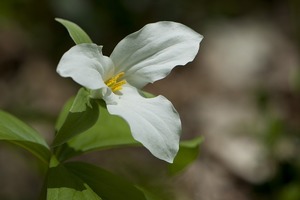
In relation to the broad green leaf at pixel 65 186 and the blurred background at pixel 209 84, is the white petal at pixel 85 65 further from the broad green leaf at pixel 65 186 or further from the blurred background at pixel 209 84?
the blurred background at pixel 209 84

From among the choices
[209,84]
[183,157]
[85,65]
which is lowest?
[209,84]

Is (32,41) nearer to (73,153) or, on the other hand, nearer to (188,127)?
(188,127)

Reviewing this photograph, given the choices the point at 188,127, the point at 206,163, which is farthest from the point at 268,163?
the point at 188,127

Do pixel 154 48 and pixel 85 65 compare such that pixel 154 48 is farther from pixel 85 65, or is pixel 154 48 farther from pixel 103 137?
pixel 103 137

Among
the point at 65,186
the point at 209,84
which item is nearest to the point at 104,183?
the point at 65,186

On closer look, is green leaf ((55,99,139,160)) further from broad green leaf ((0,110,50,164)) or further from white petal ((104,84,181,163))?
white petal ((104,84,181,163))

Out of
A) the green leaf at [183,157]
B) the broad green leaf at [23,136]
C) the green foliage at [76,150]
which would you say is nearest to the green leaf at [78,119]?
the green foliage at [76,150]
